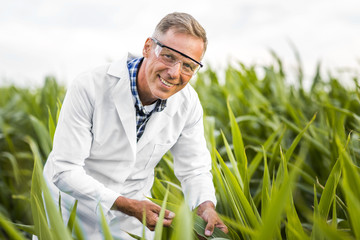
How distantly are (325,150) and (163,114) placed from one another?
71 centimetres

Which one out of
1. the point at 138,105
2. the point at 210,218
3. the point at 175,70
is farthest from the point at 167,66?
the point at 210,218

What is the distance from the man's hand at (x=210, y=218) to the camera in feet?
3.01

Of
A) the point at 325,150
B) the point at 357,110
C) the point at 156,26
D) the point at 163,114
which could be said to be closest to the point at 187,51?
the point at 156,26

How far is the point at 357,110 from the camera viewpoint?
192 cm

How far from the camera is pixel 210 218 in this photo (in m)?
0.97

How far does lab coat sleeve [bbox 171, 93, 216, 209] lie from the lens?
1172 mm

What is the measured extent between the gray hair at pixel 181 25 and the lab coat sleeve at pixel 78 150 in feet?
0.88

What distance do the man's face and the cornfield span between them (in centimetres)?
22

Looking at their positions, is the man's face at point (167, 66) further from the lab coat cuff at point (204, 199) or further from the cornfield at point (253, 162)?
the lab coat cuff at point (204, 199)

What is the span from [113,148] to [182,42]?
396 millimetres

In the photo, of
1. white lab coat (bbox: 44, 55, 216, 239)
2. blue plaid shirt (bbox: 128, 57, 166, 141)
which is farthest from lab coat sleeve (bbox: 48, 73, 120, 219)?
blue plaid shirt (bbox: 128, 57, 166, 141)

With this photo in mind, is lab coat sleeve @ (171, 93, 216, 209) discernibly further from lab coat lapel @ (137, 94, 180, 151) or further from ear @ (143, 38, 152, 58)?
ear @ (143, 38, 152, 58)

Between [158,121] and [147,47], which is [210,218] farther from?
[147,47]

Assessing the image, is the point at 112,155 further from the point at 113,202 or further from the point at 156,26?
the point at 156,26
